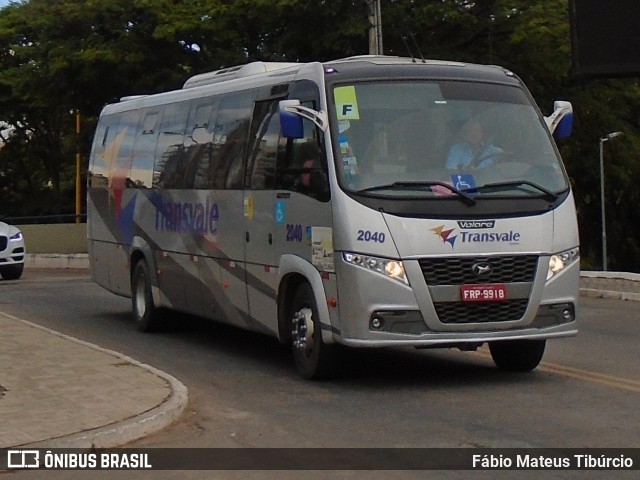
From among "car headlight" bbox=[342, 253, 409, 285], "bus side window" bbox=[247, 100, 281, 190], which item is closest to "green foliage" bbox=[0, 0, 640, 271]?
"bus side window" bbox=[247, 100, 281, 190]

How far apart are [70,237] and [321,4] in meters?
14.1

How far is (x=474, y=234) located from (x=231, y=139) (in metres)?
Result: 3.66

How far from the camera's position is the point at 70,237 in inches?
1630

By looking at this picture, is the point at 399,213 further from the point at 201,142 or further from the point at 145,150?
the point at 145,150

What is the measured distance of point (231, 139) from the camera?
43.5 feet

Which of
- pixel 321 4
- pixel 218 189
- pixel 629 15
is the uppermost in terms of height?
pixel 321 4

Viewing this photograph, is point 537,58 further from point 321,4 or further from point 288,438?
point 288,438

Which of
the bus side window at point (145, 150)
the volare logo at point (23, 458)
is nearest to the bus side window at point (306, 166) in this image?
the volare logo at point (23, 458)

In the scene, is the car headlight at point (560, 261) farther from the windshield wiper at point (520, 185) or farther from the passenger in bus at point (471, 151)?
the passenger in bus at point (471, 151)

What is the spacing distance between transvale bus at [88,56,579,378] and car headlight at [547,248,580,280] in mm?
21

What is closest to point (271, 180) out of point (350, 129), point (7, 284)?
point (350, 129)

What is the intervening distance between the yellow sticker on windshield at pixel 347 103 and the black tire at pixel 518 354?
246cm

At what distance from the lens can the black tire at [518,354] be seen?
453 inches

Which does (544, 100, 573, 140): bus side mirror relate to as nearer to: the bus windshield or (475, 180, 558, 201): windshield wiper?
the bus windshield
